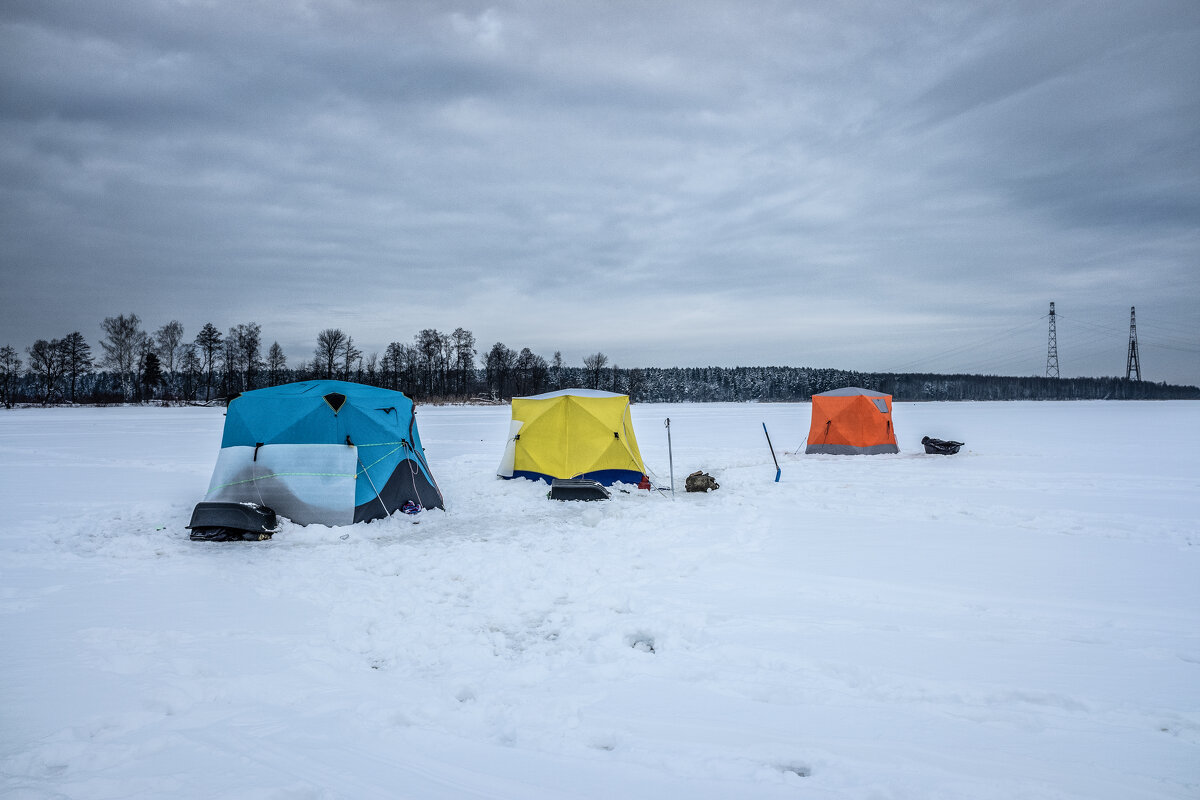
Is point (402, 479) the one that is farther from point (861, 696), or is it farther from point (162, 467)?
point (162, 467)

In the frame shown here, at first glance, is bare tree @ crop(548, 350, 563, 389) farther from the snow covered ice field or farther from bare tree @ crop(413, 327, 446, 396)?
the snow covered ice field

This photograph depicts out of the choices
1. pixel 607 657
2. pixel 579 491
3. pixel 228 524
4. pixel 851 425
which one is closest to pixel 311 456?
pixel 228 524

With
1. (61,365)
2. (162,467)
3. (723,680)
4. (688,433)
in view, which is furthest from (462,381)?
(723,680)

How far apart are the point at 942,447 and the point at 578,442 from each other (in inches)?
455

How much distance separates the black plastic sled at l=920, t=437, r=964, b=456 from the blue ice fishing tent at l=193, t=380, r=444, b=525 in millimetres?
15154

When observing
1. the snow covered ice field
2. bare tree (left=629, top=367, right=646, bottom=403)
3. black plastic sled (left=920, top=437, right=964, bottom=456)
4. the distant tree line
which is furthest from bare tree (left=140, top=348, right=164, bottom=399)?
black plastic sled (left=920, top=437, right=964, bottom=456)

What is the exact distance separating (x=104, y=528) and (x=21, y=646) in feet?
15.7

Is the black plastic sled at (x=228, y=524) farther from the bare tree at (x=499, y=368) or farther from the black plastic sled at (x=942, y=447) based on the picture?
the bare tree at (x=499, y=368)

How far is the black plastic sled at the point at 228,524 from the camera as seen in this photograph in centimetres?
812

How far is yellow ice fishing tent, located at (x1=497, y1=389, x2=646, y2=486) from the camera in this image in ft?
41.6

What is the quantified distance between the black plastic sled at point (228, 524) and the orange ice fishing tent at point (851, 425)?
1482cm

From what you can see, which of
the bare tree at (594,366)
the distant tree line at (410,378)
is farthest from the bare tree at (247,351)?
the bare tree at (594,366)

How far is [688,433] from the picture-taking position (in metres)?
27.7

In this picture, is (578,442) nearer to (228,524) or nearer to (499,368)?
(228,524)
